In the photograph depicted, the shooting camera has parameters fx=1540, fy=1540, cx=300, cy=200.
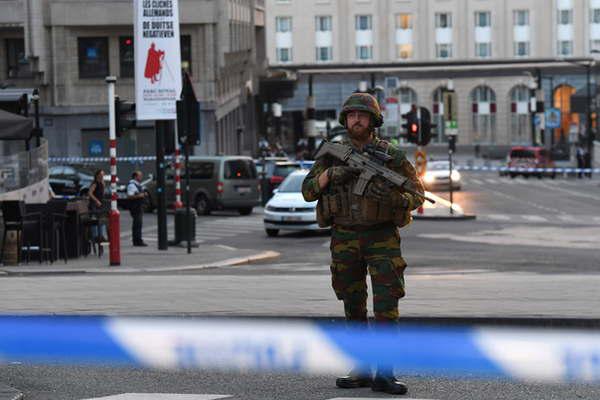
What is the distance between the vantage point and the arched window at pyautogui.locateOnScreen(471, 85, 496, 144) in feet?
384

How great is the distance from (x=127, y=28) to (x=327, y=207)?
51081 mm

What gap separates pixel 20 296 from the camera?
1434cm

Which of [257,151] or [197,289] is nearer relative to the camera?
[197,289]

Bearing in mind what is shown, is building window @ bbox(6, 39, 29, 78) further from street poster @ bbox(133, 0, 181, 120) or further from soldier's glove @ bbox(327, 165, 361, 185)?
soldier's glove @ bbox(327, 165, 361, 185)

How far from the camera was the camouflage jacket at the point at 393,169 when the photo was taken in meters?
9.30

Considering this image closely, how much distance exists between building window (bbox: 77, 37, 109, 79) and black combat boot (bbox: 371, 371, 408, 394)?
51347 millimetres

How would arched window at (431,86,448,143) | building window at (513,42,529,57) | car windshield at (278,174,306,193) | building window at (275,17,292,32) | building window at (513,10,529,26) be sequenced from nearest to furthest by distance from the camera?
car windshield at (278,174,306,193) < arched window at (431,86,448,143) < building window at (513,10,529,26) < building window at (513,42,529,57) < building window at (275,17,292,32)

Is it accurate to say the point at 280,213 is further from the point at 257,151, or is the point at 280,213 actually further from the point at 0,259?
the point at 257,151

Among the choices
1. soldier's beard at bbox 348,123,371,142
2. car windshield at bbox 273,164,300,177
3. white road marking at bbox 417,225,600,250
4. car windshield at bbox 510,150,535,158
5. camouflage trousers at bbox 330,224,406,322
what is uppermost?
soldier's beard at bbox 348,123,371,142

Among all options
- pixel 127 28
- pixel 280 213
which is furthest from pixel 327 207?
pixel 127 28

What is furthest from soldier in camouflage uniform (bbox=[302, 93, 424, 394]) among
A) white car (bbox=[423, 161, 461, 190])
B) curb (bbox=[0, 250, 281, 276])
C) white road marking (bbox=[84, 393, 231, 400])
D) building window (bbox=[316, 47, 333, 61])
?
building window (bbox=[316, 47, 333, 61])

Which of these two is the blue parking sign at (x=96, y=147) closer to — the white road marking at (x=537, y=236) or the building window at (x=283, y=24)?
the white road marking at (x=537, y=236)

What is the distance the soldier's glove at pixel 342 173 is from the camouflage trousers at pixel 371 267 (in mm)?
328

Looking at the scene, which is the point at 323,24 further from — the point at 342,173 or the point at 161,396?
the point at 161,396
